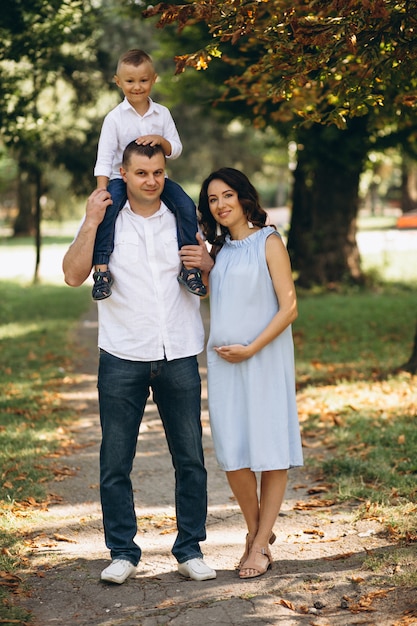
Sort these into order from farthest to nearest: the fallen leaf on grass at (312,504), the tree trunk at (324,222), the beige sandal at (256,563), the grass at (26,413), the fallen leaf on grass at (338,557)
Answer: the tree trunk at (324,222)
the fallen leaf on grass at (312,504)
the grass at (26,413)
the fallen leaf on grass at (338,557)
the beige sandal at (256,563)

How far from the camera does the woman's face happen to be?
4.64 metres

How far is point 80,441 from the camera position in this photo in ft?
26.4

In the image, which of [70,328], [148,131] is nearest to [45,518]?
[148,131]

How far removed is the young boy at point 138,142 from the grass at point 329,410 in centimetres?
175

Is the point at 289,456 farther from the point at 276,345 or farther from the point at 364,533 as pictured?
the point at 364,533

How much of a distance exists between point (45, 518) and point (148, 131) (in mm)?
2644

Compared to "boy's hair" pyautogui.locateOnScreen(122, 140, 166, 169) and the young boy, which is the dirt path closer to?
the young boy

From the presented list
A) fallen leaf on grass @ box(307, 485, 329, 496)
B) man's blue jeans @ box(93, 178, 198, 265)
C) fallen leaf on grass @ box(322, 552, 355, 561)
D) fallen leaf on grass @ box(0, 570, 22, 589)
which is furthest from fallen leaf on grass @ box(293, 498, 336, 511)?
man's blue jeans @ box(93, 178, 198, 265)

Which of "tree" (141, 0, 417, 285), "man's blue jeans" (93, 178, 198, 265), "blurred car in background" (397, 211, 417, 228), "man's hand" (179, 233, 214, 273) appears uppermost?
"tree" (141, 0, 417, 285)

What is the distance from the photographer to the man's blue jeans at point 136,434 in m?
4.51

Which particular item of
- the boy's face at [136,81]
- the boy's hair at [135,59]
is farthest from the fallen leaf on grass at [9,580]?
the boy's hair at [135,59]

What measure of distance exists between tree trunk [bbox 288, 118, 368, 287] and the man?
13.1 m

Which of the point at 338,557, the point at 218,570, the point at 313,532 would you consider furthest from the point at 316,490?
the point at 218,570

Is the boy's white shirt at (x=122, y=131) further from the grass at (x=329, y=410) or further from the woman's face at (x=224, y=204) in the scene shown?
the grass at (x=329, y=410)
